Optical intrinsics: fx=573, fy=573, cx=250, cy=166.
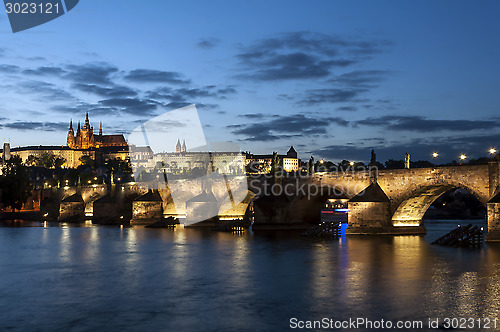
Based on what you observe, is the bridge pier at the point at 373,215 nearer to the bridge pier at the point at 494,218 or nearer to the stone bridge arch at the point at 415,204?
the stone bridge arch at the point at 415,204

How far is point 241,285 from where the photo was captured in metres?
24.8

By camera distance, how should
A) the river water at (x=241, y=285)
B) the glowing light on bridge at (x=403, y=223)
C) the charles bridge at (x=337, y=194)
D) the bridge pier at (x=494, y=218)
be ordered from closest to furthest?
1. the river water at (x=241, y=285)
2. the bridge pier at (x=494, y=218)
3. the charles bridge at (x=337, y=194)
4. the glowing light on bridge at (x=403, y=223)

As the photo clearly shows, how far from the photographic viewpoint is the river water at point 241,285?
60.3 ft

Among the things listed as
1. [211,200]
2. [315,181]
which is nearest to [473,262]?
[315,181]

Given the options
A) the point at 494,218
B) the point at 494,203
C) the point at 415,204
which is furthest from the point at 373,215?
the point at 494,203

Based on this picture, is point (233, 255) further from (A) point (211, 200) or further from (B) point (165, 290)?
(A) point (211, 200)

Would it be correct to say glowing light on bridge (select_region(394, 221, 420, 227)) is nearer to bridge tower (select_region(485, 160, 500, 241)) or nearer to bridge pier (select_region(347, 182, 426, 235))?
bridge pier (select_region(347, 182, 426, 235))

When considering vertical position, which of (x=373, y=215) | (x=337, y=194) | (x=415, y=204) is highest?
(x=337, y=194)

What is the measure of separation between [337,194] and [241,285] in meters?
29.6

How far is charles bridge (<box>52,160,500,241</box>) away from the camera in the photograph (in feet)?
125

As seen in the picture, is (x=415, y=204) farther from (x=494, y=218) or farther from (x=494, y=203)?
(x=494, y=203)

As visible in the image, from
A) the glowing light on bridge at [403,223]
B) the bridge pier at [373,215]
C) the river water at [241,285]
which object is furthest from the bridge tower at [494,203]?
the glowing light on bridge at [403,223]

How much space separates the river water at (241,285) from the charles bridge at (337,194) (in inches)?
110

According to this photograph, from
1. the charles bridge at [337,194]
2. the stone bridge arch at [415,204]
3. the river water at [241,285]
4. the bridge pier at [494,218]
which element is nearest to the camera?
the river water at [241,285]
